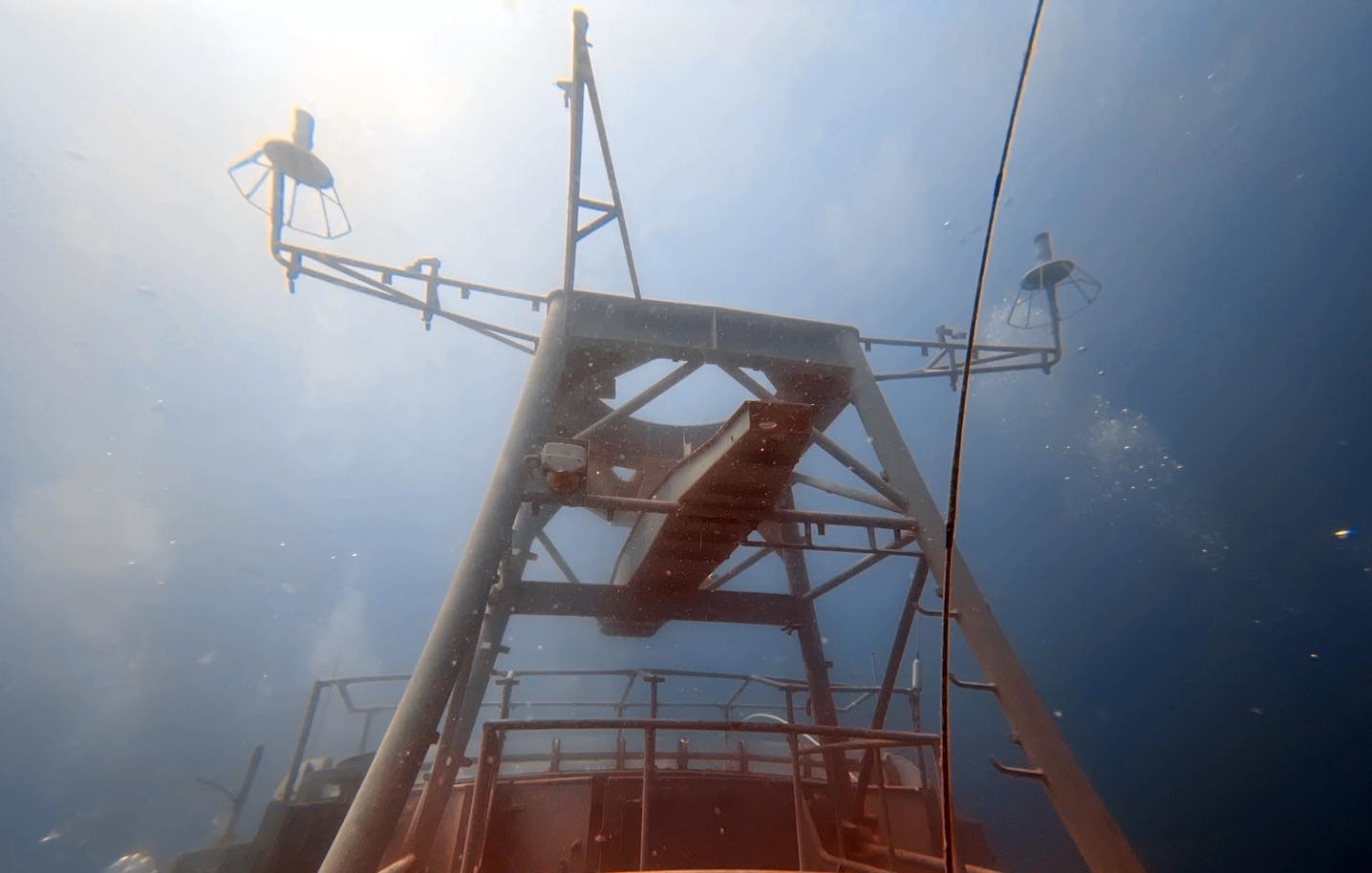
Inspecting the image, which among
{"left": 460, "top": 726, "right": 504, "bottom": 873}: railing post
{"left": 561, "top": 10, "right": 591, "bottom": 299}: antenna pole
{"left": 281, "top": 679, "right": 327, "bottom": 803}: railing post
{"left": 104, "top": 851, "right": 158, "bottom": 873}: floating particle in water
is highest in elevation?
{"left": 561, "top": 10, "right": 591, "bottom": 299}: antenna pole

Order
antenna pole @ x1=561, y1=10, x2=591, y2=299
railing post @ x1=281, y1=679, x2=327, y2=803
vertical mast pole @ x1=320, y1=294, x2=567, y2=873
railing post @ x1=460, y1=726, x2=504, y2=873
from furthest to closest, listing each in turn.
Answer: railing post @ x1=281, y1=679, x2=327, y2=803 → antenna pole @ x1=561, y1=10, x2=591, y2=299 → vertical mast pole @ x1=320, y1=294, x2=567, y2=873 → railing post @ x1=460, y1=726, x2=504, y2=873

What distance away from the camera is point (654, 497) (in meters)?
5.32

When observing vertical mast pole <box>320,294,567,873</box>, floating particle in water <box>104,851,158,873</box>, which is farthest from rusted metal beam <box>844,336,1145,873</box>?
floating particle in water <box>104,851,158,873</box>

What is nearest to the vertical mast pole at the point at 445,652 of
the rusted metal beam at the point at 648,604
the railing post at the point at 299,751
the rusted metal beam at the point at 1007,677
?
the rusted metal beam at the point at 648,604

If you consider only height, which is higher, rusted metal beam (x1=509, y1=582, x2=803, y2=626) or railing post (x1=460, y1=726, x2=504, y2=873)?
rusted metal beam (x1=509, y1=582, x2=803, y2=626)

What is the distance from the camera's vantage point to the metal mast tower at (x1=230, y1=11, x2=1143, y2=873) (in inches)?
132

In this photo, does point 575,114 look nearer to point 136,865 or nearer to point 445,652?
point 445,652

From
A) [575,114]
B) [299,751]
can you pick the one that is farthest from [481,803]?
[299,751]

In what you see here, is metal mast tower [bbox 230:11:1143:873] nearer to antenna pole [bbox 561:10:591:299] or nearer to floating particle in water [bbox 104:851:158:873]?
antenna pole [bbox 561:10:591:299]

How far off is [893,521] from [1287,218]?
150 feet

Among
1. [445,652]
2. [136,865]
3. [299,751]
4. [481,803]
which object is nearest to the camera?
[481,803]

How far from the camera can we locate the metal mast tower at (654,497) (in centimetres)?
336

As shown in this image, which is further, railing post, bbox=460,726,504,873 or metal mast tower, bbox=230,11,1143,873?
metal mast tower, bbox=230,11,1143,873

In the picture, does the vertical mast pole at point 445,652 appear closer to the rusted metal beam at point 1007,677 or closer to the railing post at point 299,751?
the rusted metal beam at point 1007,677
